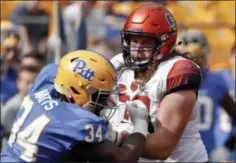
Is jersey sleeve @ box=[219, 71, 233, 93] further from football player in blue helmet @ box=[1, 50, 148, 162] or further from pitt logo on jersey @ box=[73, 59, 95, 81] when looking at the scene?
pitt logo on jersey @ box=[73, 59, 95, 81]

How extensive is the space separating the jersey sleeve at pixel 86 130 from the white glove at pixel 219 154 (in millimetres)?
3188

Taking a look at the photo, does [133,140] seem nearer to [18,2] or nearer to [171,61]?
[171,61]

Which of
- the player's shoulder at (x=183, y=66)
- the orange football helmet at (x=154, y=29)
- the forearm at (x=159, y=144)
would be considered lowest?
the forearm at (x=159, y=144)

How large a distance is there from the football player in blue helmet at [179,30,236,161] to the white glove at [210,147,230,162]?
0.04 feet

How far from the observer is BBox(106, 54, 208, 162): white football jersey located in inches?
185

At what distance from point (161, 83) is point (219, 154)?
269 cm

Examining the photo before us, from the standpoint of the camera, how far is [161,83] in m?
4.70

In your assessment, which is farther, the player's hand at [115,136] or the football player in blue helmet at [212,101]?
the football player in blue helmet at [212,101]

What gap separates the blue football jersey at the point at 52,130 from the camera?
4.09m

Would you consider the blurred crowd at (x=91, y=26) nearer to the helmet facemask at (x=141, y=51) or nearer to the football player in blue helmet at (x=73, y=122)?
the helmet facemask at (x=141, y=51)

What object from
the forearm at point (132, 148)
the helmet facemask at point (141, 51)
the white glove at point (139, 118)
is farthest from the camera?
the helmet facemask at point (141, 51)

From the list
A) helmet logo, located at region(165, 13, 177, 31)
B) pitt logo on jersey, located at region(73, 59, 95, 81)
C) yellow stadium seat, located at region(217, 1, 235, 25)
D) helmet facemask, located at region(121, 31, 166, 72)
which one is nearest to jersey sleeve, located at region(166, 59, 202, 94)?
helmet facemask, located at region(121, 31, 166, 72)

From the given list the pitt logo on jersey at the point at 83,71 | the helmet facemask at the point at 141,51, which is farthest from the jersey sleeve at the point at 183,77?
the pitt logo on jersey at the point at 83,71

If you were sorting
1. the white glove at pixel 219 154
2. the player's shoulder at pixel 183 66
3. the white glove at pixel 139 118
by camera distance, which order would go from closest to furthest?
the white glove at pixel 139 118
the player's shoulder at pixel 183 66
the white glove at pixel 219 154
